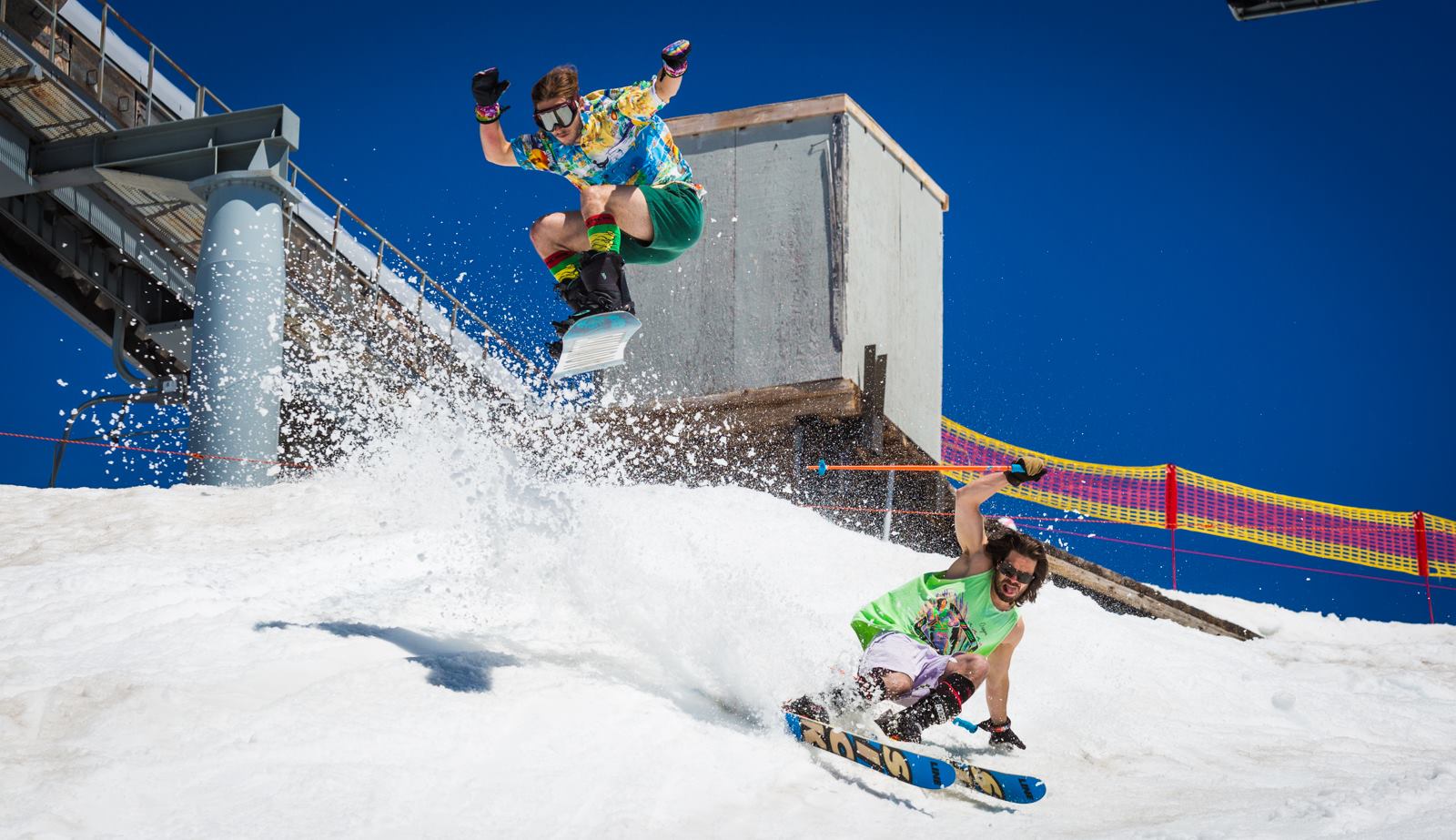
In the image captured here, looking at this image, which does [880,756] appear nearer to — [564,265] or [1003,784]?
[1003,784]

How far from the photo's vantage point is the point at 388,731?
3936 mm

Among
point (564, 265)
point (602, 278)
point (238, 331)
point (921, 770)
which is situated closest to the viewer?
point (921, 770)

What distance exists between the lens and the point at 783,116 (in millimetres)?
12062

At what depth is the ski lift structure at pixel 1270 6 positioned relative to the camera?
6.40 metres

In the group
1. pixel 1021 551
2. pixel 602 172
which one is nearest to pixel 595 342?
pixel 602 172

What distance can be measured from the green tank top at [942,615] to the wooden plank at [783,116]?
771 centimetres

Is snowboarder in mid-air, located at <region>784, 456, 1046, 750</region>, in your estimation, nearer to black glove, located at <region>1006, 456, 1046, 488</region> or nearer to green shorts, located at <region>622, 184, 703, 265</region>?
black glove, located at <region>1006, 456, 1046, 488</region>

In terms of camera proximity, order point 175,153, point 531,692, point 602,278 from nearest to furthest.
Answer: point 531,692 → point 602,278 → point 175,153

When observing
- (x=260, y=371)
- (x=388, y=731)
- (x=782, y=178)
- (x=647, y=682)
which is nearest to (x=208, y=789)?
(x=388, y=731)

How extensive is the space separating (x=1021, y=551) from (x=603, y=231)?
2.21m

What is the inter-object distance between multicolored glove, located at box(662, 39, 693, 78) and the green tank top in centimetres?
234

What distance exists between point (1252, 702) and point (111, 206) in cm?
1240

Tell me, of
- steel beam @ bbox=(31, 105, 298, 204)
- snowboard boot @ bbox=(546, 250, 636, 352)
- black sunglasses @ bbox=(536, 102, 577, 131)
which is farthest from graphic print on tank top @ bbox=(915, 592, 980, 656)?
steel beam @ bbox=(31, 105, 298, 204)

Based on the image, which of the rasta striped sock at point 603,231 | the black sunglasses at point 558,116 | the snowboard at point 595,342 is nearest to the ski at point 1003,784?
the snowboard at point 595,342
